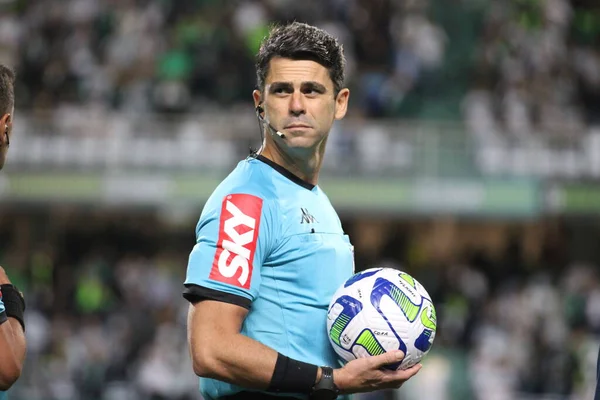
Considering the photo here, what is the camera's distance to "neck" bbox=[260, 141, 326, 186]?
4.04 metres

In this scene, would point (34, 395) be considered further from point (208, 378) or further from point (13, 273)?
point (208, 378)

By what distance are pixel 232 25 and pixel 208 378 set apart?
1275 cm

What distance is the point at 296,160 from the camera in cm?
405

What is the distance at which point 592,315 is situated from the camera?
13.4 meters

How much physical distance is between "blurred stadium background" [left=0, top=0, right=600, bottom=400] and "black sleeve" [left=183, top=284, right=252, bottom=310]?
903cm

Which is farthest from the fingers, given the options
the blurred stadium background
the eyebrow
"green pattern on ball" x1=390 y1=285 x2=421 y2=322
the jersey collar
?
the blurred stadium background

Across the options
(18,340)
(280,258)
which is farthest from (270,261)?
(18,340)

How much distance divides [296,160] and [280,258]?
42 centimetres

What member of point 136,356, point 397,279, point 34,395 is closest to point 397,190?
point 136,356

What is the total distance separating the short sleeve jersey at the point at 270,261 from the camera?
3650 mm

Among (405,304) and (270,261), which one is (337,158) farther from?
(270,261)

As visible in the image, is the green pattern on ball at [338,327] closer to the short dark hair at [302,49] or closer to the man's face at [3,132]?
the short dark hair at [302,49]

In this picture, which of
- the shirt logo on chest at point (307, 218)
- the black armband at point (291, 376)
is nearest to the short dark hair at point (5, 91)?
the shirt logo on chest at point (307, 218)

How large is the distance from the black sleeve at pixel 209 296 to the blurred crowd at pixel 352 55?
462 inches
